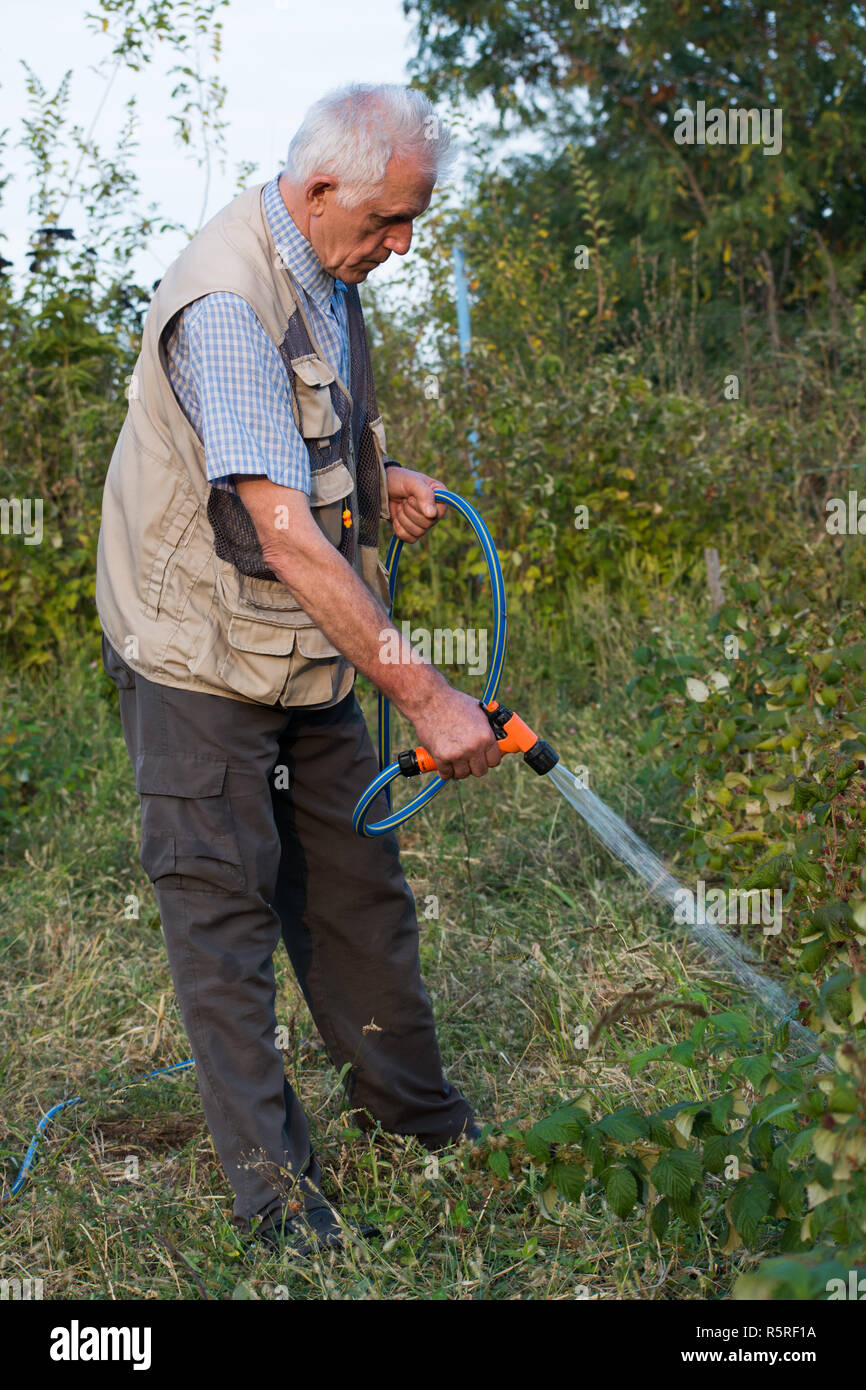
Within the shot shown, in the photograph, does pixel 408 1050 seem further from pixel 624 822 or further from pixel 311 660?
pixel 624 822

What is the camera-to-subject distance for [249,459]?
2025 mm

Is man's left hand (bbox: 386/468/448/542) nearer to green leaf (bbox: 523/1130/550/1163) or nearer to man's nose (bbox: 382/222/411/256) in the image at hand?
man's nose (bbox: 382/222/411/256)

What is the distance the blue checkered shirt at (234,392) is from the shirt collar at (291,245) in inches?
7.3

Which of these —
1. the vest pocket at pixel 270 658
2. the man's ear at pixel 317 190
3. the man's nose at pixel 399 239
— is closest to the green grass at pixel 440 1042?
the vest pocket at pixel 270 658

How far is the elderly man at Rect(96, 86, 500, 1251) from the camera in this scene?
207 cm

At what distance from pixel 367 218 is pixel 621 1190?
1.61 m

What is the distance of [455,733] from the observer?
2.06 m

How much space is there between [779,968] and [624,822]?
103 centimetres

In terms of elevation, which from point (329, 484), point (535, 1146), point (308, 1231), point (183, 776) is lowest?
point (308, 1231)

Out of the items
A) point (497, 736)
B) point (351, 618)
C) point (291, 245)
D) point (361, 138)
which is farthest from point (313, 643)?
point (361, 138)

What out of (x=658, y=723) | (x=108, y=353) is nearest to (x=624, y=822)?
(x=658, y=723)

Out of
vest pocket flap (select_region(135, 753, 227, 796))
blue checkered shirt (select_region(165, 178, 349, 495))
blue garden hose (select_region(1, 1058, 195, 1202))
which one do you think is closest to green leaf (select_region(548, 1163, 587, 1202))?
vest pocket flap (select_region(135, 753, 227, 796))

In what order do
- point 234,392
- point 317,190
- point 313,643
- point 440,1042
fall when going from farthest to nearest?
point 440,1042 → point 313,643 → point 317,190 → point 234,392

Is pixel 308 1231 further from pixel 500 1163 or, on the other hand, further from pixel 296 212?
pixel 296 212
